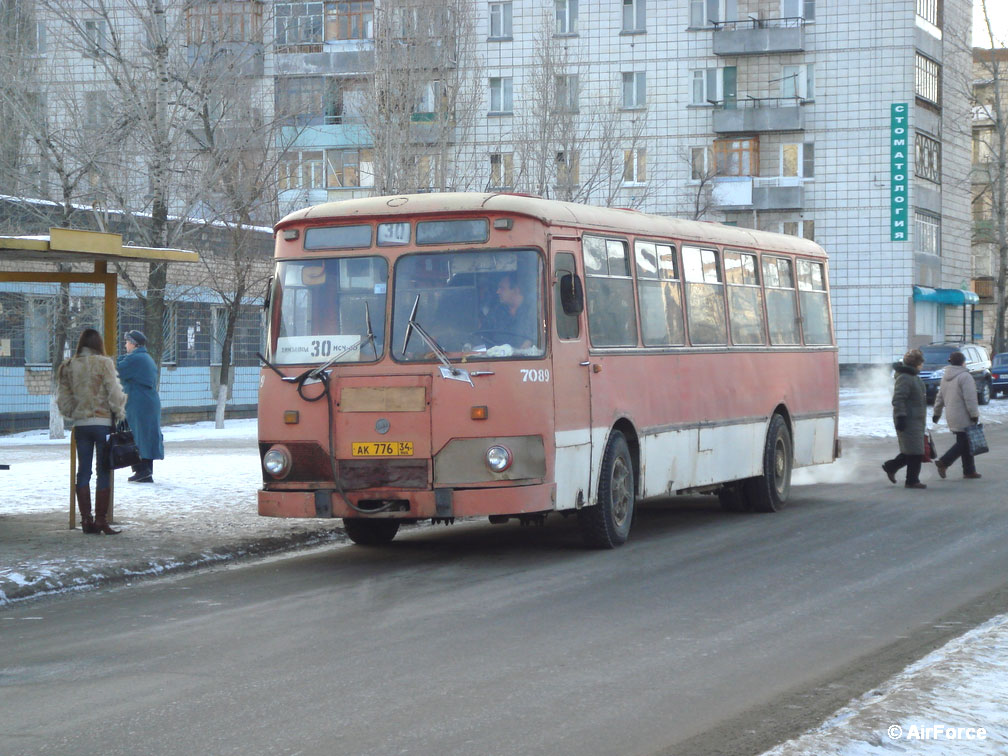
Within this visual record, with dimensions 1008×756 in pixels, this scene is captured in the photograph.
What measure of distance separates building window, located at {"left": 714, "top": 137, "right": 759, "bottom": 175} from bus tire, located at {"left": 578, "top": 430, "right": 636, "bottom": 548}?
155ft

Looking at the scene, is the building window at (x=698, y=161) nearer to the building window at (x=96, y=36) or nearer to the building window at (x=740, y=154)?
the building window at (x=740, y=154)

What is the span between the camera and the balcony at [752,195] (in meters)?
58.5

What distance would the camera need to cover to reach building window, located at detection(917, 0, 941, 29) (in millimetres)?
59094

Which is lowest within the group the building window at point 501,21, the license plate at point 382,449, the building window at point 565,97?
the license plate at point 382,449

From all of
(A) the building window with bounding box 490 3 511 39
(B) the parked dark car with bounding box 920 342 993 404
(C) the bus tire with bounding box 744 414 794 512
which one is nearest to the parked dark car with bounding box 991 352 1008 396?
(B) the parked dark car with bounding box 920 342 993 404

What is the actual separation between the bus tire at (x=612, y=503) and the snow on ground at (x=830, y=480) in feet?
10.9

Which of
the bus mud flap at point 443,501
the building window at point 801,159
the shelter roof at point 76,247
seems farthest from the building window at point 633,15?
the bus mud flap at point 443,501

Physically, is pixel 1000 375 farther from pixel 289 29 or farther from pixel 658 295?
pixel 658 295

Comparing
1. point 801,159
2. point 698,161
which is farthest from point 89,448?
point 801,159

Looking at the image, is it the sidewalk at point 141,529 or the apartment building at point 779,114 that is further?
the apartment building at point 779,114

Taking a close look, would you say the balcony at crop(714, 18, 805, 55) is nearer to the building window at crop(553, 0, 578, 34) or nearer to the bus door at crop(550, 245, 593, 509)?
the building window at crop(553, 0, 578, 34)

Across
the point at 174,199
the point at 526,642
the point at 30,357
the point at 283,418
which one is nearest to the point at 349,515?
the point at 283,418

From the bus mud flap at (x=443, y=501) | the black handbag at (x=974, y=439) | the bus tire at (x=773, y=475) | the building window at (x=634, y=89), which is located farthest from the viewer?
the building window at (x=634, y=89)

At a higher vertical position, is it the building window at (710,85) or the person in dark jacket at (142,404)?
the building window at (710,85)
